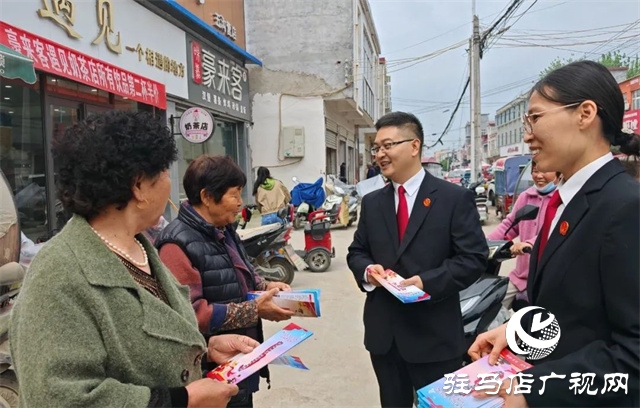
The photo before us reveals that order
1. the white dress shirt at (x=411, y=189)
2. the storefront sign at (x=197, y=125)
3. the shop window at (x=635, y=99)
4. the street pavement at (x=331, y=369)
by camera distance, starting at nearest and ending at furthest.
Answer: the white dress shirt at (x=411, y=189)
the street pavement at (x=331, y=369)
the storefront sign at (x=197, y=125)
the shop window at (x=635, y=99)

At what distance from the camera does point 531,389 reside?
1111 millimetres

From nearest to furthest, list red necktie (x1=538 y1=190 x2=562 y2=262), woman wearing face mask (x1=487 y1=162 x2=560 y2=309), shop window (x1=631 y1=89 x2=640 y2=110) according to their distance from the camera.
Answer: red necktie (x1=538 y1=190 x2=562 y2=262) < woman wearing face mask (x1=487 y1=162 x2=560 y2=309) < shop window (x1=631 y1=89 x2=640 y2=110)

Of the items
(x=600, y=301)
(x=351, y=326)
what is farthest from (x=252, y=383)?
(x=351, y=326)

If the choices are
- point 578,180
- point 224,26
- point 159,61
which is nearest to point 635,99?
point 224,26

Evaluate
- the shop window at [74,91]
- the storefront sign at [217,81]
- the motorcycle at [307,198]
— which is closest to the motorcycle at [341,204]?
the motorcycle at [307,198]

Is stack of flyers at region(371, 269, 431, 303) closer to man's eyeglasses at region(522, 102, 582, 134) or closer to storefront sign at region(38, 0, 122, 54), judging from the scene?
man's eyeglasses at region(522, 102, 582, 134)

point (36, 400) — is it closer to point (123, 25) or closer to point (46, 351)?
point (46, 351)

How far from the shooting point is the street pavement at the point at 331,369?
9.80ft

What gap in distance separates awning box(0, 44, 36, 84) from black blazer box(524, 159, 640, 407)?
3.75m

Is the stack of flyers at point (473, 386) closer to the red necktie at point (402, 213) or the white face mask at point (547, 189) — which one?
the red necktie at point (402, 213)

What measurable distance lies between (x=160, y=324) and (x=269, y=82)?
13.2m

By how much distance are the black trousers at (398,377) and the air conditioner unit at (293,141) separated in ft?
38.7

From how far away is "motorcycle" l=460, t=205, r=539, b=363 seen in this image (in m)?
2.50

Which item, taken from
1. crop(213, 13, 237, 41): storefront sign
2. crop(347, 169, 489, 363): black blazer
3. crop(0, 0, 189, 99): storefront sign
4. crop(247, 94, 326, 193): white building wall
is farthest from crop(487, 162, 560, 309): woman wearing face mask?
crop(247, 94, 326, 193): white building wall
